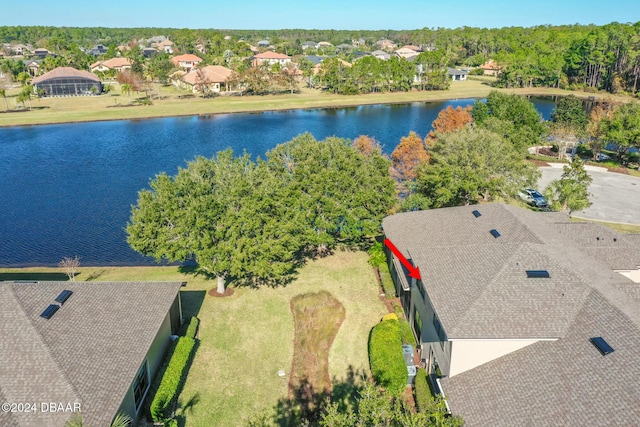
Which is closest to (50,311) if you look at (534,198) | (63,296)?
(63,296)

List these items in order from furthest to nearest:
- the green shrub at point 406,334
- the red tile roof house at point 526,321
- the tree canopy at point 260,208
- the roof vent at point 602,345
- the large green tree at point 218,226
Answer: the tree canopy at point 260,208 < the large green tree at point 218,226 < the green shrub at point 406,334 < the roof vent at point 602,345 < the red tile roof house at point 526,321

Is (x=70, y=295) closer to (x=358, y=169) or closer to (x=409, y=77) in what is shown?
(x=358, y=169)

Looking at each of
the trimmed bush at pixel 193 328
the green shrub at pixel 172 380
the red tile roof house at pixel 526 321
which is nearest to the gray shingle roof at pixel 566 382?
the red tile roof house at pixel 526 321

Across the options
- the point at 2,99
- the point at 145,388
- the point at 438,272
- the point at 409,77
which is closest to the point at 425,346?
the point at 438,272

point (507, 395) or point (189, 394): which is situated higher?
point (507, 395)

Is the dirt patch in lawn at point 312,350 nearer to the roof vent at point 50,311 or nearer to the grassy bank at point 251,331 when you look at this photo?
the grassy bank at point 251,331

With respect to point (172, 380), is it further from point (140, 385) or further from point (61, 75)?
point (61, 75)

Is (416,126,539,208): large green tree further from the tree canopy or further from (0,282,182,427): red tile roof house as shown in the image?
(0,282,182,427): red tile roof house
